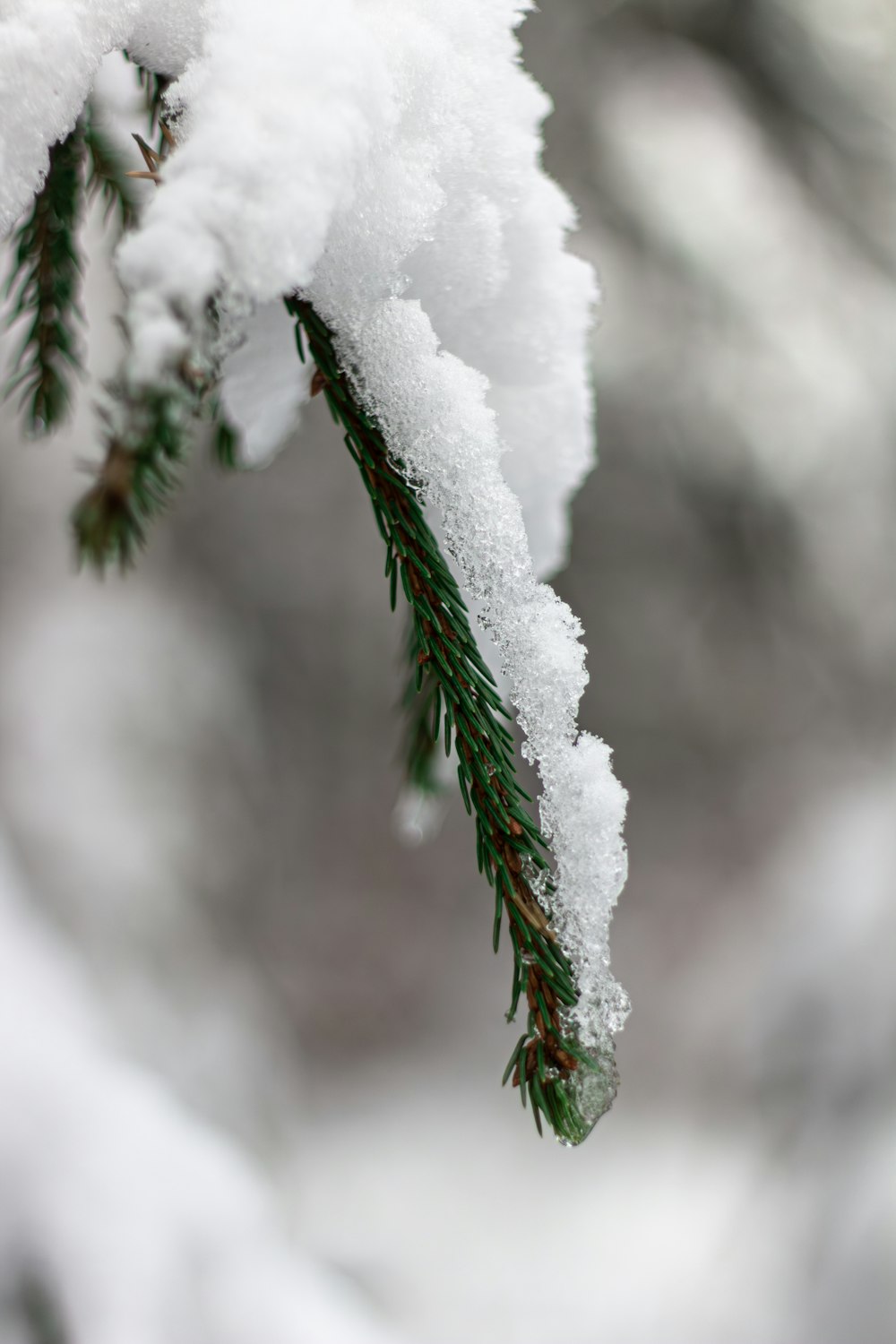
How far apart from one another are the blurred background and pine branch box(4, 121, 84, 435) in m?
0.98

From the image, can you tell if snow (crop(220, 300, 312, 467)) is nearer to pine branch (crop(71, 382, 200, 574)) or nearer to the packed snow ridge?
the packed snow ridge

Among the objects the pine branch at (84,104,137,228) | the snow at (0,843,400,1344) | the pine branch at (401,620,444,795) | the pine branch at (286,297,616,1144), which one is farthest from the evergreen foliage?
the snow at (0,843,400,1344)

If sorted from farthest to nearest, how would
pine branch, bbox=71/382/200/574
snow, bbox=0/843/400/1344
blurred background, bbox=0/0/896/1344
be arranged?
blurred background, bbox=0/0/896/1344, snow, bbox=0/843/400/1344, pine branch, bbox=71/382/200/574

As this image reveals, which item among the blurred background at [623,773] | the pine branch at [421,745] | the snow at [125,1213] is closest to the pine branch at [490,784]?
the pine branch at [421,745]

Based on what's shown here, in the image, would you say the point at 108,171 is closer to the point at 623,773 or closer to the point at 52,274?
the point at 52,274

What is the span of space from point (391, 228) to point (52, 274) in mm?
329

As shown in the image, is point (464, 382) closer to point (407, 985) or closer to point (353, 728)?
point (353, 728)

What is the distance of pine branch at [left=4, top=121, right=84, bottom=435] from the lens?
53 centimetres

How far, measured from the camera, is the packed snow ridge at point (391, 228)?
12.7 inches

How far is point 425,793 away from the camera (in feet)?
2.57

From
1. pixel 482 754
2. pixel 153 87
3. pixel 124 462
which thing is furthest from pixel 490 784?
pixel 153 87

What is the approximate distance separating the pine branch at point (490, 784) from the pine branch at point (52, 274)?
0.76 ft

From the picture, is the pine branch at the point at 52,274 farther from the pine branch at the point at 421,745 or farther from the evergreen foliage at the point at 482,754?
the pine branch at the point at 421,745

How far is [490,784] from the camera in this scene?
0.42m
